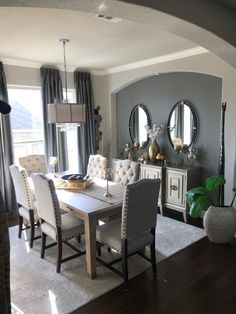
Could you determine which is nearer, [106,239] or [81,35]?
[106,239]

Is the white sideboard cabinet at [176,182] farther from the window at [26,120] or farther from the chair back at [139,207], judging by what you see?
the window at [26,120]

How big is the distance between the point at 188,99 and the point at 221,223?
217 centimetres

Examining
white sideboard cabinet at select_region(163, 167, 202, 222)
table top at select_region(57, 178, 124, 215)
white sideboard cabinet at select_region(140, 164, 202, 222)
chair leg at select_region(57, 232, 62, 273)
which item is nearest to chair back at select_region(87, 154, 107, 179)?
table top at select_region(57, 178, 124, 215)

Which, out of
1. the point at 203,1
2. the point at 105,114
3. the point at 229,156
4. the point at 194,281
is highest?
the point at 203,1

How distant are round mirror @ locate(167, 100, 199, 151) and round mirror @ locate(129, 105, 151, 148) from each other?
0.60 m

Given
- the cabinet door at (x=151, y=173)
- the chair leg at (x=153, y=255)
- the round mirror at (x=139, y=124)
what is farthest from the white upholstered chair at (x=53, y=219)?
the round mirror at (x=139, y=124)

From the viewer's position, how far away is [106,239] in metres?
2.84

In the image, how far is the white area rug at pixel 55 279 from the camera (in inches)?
97.3

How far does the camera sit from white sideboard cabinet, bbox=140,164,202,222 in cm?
425

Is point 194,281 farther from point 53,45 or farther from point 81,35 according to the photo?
point 53,45

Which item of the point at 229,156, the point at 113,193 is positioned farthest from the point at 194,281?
the point at 229,156

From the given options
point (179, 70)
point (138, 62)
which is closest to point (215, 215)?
point (179, 70)

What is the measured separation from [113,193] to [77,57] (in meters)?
2.50

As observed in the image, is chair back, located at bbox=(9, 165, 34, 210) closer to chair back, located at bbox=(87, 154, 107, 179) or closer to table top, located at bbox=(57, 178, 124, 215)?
table top, located at bbox=(57, 178, 124, 215)
